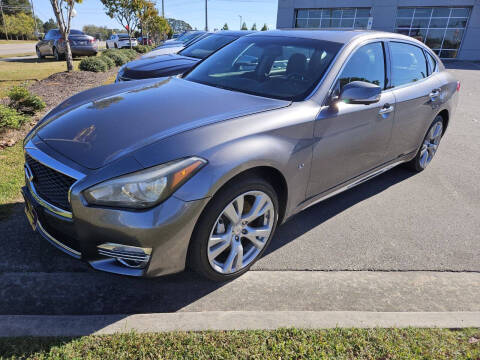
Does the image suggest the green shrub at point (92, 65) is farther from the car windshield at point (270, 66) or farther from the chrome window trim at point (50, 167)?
the chrome window trim at point (50, 167)

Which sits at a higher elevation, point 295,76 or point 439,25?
point 439,25

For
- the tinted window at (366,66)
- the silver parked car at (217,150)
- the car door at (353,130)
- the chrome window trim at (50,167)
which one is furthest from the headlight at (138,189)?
the tinted window at (366,66)

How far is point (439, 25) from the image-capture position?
28.5 m

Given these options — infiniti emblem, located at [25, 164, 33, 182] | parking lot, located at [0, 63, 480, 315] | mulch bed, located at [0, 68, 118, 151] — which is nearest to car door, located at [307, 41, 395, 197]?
parking lot, located at [0, 63, 480, 315]

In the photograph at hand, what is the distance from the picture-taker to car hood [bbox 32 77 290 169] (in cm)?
224

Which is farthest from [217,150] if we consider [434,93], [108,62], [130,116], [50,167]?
[108,62]

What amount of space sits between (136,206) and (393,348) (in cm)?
172

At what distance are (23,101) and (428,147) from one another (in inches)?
249

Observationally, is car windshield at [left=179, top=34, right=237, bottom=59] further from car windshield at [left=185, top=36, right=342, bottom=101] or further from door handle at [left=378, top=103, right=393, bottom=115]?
door handle at [left=378, top=103, right=393, bottom=115]

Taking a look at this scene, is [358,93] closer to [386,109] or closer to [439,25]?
[386,109]

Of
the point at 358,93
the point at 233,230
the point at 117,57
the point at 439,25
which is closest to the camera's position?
the point at 233,230

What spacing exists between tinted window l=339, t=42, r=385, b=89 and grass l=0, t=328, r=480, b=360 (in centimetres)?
196

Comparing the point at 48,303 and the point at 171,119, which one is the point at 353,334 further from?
the point at 48,303

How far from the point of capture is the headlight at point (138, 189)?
6.67 feet
